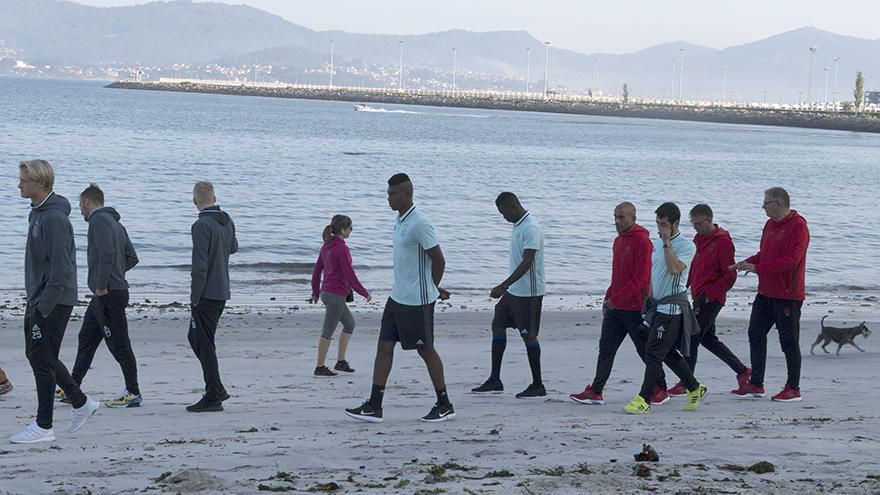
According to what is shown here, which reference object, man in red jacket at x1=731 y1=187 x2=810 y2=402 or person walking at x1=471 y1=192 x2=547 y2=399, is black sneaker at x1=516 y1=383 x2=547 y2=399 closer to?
person walking at x1=471 y1=192 x2=547 y2=399

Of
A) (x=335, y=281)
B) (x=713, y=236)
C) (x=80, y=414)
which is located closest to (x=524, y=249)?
(x=713, y=236)

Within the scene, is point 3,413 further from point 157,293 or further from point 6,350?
point 157,293

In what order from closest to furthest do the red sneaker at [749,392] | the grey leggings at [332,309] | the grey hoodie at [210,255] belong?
the grey hoodie at [210,255], the red sneaker at [749,392], the grey leggings at [332,309]

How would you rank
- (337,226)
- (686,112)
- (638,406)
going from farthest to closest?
(686,112)
(337,226)
(638,406)

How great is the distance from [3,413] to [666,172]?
53.4 metres

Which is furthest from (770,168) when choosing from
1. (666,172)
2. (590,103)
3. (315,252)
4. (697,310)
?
(590,103)

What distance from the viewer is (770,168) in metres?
64.1

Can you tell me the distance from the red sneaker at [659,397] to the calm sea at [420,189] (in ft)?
29.3

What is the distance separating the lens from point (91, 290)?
8.30 meters

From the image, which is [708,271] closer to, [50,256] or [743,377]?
[743,377]

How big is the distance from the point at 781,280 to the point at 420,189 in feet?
112

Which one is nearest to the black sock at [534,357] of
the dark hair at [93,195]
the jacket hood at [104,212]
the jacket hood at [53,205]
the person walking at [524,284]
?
the person walking at [524,284]

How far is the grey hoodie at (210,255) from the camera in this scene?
320 inches

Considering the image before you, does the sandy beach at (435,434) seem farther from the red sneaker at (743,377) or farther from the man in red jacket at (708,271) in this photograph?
the man in red jacket at (708,271)
